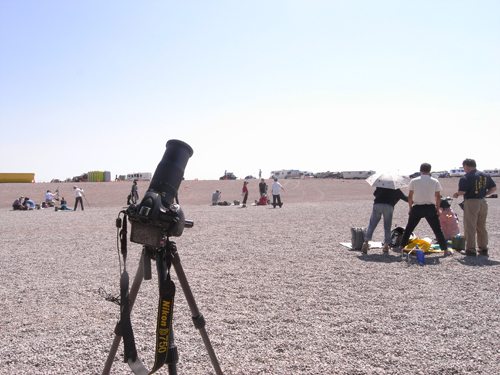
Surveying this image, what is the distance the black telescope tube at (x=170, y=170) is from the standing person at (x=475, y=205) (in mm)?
6719

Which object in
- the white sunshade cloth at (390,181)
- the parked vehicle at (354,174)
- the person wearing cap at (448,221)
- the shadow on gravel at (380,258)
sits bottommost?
the shadow on gravel at (380,258)

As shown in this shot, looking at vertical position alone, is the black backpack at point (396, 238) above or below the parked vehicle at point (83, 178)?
below

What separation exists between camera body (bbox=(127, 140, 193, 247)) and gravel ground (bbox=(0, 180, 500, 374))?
1.50m

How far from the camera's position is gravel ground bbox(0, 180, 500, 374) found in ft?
10.9

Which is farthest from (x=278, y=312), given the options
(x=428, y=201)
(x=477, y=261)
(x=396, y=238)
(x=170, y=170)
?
(x=396, y=238)

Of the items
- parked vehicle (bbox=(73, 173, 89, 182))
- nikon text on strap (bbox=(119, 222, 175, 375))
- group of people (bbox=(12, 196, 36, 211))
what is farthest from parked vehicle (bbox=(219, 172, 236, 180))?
nikon text on strap (bbox=(119, 222, 175, 375))

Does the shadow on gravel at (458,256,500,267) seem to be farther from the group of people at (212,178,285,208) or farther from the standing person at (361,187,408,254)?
the group of people at (212,178,285,208)

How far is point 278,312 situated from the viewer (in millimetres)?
4477

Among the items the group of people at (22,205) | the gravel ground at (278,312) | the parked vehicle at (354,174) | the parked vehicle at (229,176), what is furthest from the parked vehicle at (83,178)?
the gravel ground at (278,312)

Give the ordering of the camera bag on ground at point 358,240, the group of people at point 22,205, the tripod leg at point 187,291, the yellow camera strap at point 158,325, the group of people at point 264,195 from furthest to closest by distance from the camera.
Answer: the group of people at point 22,205, the group of people at point 264,195, the camera bag on ground at point 358,240, the tripod leg at point 187,291, the yellow camera strap at point 158,325

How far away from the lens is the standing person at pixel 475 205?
7555 millimetres

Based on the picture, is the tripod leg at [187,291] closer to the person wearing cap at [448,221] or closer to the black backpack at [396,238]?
the black backpack at [396,238]

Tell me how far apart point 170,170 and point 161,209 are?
0.32 metres

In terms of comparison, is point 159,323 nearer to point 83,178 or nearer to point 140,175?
point 83,178
